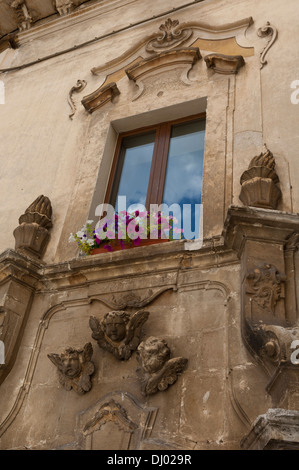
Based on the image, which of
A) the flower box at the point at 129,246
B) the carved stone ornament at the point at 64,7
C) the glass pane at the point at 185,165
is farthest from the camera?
the carved stone ornament at the point at 64,7

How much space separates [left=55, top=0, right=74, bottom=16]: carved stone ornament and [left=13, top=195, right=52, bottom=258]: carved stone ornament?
14.3ft

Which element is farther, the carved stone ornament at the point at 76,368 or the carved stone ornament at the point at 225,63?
the carved stone ornament at the point at 225,63

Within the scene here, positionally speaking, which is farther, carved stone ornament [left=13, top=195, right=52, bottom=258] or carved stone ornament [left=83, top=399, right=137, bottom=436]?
carved stone ornament [left=13, top=195, right=52, bottom=258]

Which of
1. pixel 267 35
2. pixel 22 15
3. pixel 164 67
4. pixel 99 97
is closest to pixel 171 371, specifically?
pixel 99 97

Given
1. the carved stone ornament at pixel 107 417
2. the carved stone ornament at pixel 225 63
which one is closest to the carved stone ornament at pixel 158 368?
the carved stone ornament at pixel 107 417

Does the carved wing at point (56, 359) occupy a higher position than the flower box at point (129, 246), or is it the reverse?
the flower box at point (129, 246)

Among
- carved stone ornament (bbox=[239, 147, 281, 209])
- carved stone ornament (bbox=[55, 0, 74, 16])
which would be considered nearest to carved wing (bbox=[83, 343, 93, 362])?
carved stone ornament (bbox=[239, 147, 281, 209])

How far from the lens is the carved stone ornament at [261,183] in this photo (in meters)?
4.95

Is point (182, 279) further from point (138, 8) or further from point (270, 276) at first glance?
point (138, 8)

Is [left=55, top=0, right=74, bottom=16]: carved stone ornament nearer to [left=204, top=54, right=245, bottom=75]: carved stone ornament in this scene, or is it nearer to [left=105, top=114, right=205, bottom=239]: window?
[left=105, top=114, right=205, bottom=239]: window

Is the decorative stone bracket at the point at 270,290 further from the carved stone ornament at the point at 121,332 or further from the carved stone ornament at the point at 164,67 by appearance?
the carved stone ornament at the point at 164,67

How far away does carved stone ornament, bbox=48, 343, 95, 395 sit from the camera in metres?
4.67

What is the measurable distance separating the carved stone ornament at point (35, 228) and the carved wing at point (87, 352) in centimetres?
146

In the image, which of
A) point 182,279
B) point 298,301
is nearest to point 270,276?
point 298,301
